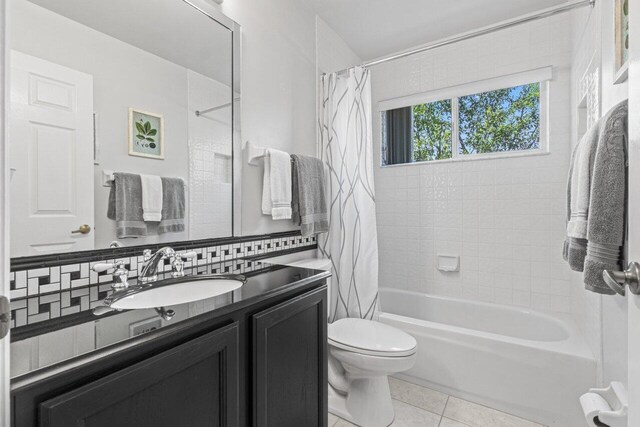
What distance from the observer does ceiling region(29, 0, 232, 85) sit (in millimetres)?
1097

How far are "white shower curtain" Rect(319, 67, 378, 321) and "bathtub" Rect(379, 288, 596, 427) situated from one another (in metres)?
0.27

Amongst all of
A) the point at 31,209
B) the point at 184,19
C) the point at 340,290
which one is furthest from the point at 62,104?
the point at 340,290

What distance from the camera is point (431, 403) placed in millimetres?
1823

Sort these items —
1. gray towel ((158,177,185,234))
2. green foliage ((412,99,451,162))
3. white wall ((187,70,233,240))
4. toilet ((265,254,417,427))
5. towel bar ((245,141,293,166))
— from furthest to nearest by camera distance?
green foliage ((412,99,451,162)) < towel bar ((245,141,293,166)) < toilet ((265,254,417,427)) < white wall ((187,70,233,240)) < gray towel ((158,177,185,234))

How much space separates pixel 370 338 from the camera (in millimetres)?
1722

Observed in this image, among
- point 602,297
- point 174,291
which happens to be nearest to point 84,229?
point 174,291

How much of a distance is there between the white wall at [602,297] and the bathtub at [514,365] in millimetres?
150

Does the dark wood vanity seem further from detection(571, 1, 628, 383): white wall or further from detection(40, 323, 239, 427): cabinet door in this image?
detection(571, 1, 628, 383): white wall

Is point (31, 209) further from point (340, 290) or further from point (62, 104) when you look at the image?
point (340, 290)

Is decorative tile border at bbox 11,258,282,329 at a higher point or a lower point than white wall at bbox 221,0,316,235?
lower

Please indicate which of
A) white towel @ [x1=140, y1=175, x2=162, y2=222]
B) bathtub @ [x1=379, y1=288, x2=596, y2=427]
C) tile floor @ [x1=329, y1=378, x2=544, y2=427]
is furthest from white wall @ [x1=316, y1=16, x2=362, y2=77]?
tile floor @ [x1=329, y1=378, x2=544, y2=427]

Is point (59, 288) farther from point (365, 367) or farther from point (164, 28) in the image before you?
point (365, 367)

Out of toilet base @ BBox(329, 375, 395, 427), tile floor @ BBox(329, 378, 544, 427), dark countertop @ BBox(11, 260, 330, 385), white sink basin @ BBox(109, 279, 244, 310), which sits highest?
dark countertop @ BBox(11, 260, 330, 385)

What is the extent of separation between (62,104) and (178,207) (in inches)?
20.8
